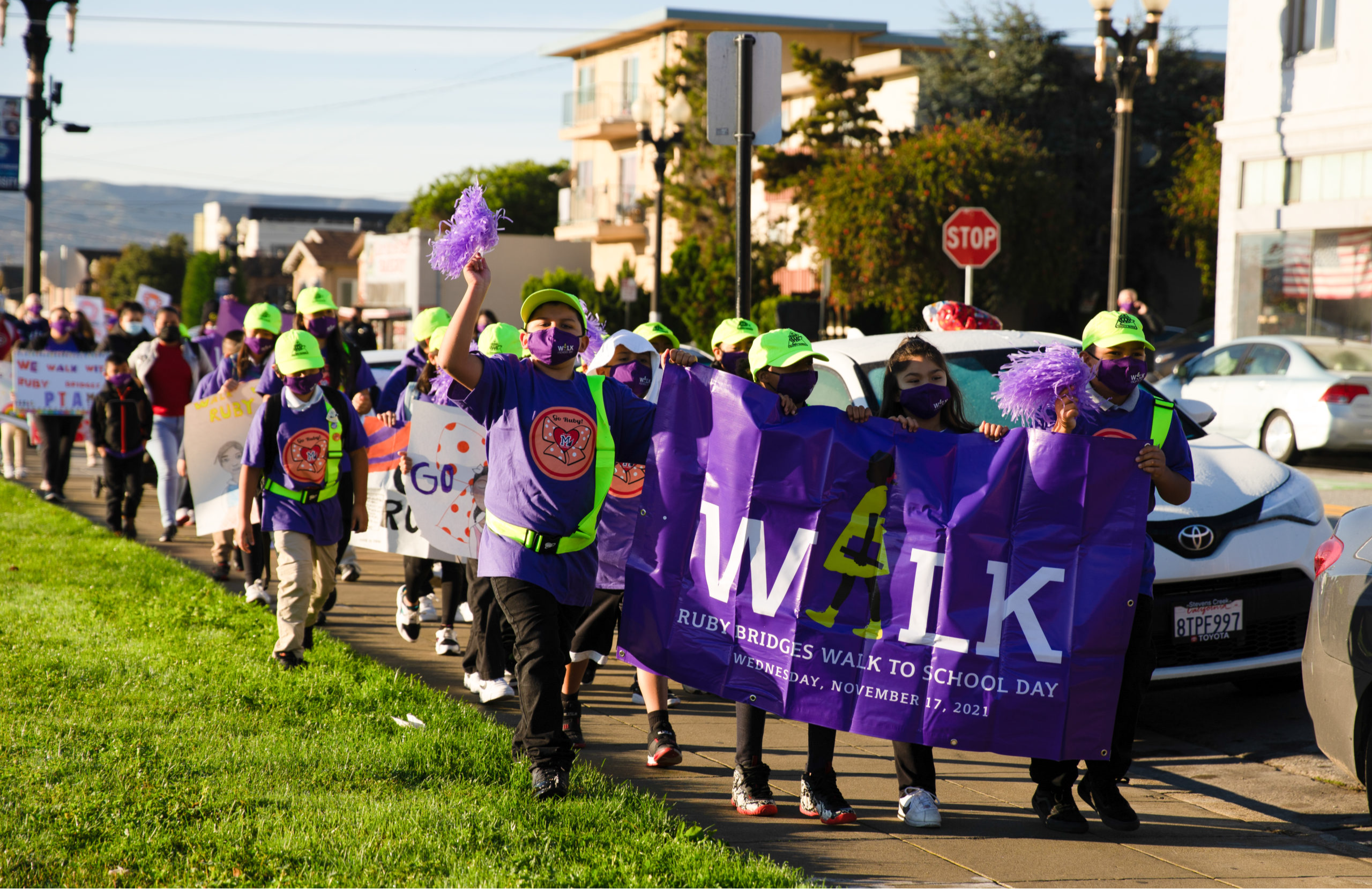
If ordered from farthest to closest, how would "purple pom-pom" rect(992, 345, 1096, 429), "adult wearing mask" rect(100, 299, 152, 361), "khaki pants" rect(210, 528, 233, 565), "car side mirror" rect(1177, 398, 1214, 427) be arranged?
"adult wearing mask" rect(100, 299, 152, 361)
"khaki pants" rect(210, 528, 233, 565)
"car side mirror" rect(1177, 398, 1214, 427)
"purple pom-pom" rect(992, 345, 1096, 429)

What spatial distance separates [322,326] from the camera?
9.45 m

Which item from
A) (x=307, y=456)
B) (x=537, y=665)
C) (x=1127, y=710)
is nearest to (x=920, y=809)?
(x=1127, y=710)

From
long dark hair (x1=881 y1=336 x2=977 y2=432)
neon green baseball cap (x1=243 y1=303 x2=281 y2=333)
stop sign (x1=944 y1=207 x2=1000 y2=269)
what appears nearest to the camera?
long dark hair (x1=881 y1=336 x2=977 y2=432)

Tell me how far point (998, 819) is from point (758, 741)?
94 centimetres

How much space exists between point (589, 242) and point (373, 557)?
43600 millimetres

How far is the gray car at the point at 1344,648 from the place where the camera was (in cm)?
493

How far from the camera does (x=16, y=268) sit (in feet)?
509

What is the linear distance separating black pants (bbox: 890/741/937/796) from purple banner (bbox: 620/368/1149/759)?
0.13 m

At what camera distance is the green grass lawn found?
14.6 feet

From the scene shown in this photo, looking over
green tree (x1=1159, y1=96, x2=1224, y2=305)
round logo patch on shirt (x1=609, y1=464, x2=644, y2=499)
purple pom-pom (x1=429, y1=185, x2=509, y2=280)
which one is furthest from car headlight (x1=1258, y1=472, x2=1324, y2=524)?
green tree (x1=1159, y1=96, x2=1224, y2=305)

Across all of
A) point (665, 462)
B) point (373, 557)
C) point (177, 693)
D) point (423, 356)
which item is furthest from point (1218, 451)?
point (373, 557)

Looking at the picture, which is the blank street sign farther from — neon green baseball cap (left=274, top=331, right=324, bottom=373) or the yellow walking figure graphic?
the yellow walking figure graphic

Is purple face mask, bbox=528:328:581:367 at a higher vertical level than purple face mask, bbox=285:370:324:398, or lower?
higher

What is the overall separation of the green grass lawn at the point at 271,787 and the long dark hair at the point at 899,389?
174 centimetres
